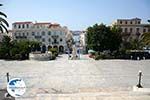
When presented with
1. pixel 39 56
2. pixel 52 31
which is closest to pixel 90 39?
pixel 39 56

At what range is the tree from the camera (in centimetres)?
5881

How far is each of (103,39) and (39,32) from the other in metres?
38.2

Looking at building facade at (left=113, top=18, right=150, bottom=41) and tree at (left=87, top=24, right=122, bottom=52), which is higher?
building facade at (left=113, top=18, right=150, bottom=41)

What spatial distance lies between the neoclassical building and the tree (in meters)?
32.9

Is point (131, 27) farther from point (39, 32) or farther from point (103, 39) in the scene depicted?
point (103, 39)

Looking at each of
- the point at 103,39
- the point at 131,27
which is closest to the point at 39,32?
the point at 131,27

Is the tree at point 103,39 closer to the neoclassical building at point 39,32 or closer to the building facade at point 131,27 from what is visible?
the building facade at point 131,27

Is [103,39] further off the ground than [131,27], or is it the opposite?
[131,27]

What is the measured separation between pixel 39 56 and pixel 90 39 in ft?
44.8

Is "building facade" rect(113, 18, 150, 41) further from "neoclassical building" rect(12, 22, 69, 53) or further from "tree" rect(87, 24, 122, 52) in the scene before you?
"tree" rect(87, 24, 122, 52)

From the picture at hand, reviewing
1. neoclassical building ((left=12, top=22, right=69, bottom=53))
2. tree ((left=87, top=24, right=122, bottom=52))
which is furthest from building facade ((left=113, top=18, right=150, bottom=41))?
tree ((left=87, top=24, right=122, bottom=52))

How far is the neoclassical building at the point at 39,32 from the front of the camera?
91.8 m

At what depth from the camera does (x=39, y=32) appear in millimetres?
92000

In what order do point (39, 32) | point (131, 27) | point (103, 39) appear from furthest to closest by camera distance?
1. point (39, 32)
2. point (131, 27)
3. point (103, 39)
